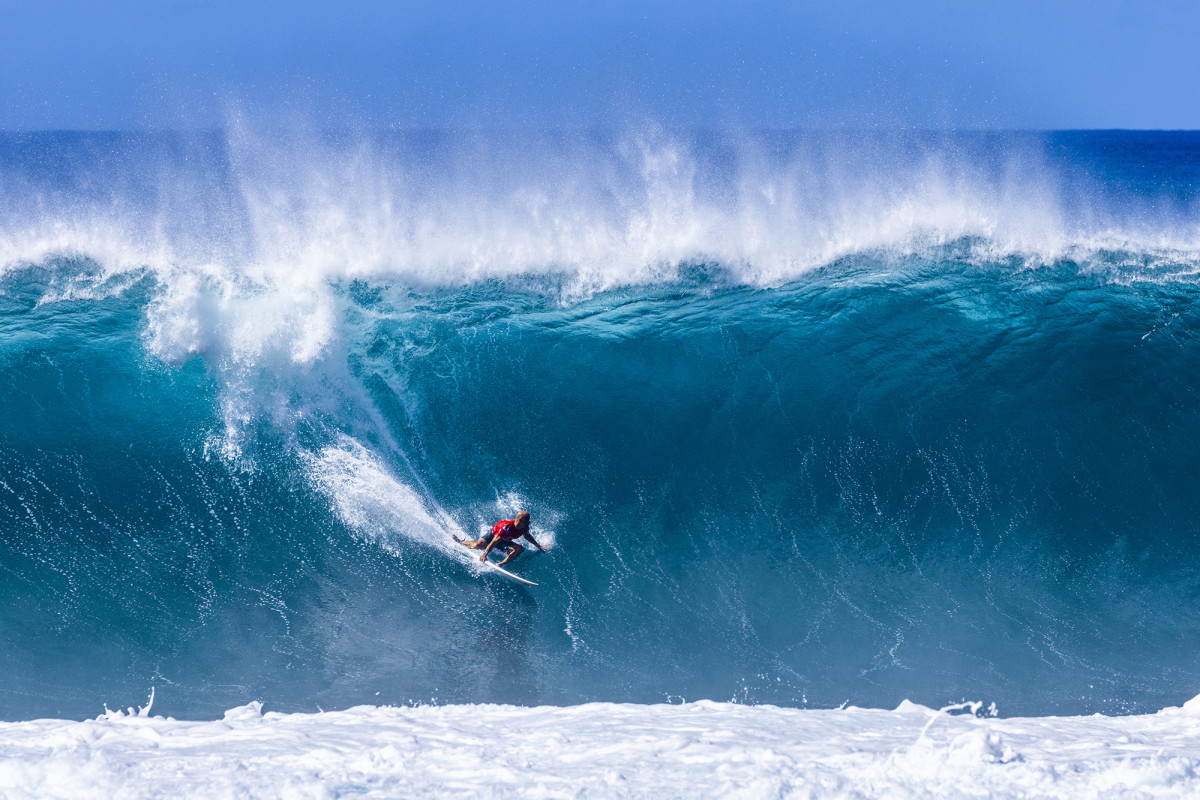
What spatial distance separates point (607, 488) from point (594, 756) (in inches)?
193

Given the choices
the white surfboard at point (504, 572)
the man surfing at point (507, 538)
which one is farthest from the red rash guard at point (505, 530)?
the white surfboard at point (504, 572)

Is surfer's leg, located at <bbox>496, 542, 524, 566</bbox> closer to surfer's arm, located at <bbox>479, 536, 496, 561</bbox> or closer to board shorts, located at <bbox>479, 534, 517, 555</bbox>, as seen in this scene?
board shorts, located at <bbox>479, 534, 517, 555</bbox>

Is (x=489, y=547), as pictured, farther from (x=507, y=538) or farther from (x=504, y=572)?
(x=504, y=572)

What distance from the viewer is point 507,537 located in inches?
344

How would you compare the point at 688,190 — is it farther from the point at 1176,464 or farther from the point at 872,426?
the point at 1176,464

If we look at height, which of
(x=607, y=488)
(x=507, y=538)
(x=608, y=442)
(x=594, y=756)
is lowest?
(x=594, y=756)

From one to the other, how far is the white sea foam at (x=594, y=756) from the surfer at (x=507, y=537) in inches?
104

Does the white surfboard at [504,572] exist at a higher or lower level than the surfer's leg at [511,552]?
lower

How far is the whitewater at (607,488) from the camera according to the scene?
18.7 ft

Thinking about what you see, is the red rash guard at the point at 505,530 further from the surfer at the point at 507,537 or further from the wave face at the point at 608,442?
the wave face at the point at 608,442

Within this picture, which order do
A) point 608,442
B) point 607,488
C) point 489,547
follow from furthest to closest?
point 608,442 < point 607,488 < point 489,547

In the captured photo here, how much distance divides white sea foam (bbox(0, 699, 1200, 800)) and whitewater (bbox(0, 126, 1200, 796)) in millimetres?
33

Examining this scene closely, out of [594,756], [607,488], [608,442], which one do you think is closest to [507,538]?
[607,488]

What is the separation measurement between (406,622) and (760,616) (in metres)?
3.57
